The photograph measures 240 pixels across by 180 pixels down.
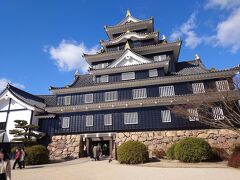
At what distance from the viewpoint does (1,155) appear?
638 centimetres

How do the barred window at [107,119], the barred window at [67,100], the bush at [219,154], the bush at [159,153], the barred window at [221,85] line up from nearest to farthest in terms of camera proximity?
the bush at [219,154] → the bush at [159,153] → the barred window at [221,85] → the barred window at [107,119] → the barred window at [67,100]

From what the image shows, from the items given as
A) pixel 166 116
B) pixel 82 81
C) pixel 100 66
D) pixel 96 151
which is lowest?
pixel 96 151

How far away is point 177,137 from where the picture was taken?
874 inches

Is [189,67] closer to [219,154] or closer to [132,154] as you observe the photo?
[219,154]

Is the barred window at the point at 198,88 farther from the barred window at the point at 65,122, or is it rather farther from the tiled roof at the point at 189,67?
the barred window at the point at 65,122

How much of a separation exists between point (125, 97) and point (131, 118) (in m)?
3.04

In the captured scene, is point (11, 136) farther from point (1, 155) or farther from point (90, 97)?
point (1, 155)

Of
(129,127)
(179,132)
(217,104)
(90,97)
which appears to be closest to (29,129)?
(90,97)

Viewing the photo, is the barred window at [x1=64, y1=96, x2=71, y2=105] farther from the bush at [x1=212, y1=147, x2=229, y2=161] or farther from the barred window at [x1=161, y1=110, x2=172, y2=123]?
the bush at [x1=212, y1=147, x2=229, y2=161]

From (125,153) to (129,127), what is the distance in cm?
676

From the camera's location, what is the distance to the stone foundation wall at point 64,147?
24.8 meters

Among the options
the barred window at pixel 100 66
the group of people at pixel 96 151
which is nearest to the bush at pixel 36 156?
the group of people at pixel 96 151

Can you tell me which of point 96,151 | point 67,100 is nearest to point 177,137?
point 96,151

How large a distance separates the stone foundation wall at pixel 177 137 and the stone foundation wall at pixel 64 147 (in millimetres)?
5503
